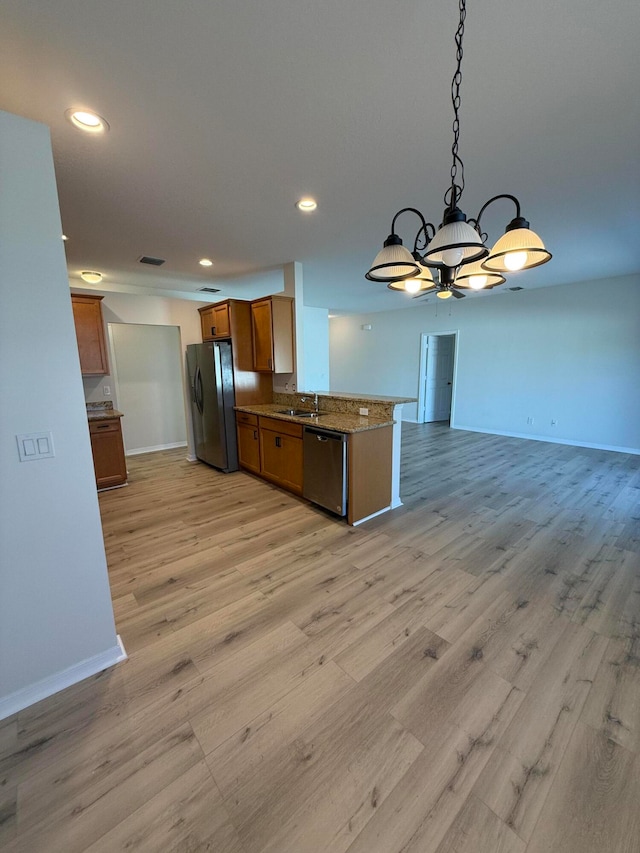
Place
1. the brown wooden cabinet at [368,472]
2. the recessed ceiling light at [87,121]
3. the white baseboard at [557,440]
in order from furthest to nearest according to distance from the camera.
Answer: the white baseboard at [557,440] < the brown wooden cabinet at [368,472] < the recessed ceiling light at [87,121]

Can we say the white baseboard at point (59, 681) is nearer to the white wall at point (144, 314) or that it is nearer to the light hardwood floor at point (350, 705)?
the light hardwood floor at point (350, 705)

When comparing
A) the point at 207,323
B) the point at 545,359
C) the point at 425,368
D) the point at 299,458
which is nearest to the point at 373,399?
the point at 299,458

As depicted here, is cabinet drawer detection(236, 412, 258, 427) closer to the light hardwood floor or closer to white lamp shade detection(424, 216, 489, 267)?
the light hardwood floor

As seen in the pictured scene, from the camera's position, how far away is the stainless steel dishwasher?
10.2ft

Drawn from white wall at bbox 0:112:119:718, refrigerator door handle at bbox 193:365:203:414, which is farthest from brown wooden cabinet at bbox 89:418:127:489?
white wall at bbox 0:112:119:718

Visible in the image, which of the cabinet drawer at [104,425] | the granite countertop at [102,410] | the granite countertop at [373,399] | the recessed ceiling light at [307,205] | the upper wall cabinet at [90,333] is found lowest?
the cabinet drawer at [104,425]

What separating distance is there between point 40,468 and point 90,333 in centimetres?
334

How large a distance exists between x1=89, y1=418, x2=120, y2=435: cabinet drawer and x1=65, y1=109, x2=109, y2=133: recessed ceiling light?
3.01 m

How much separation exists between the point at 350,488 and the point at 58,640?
218 cm

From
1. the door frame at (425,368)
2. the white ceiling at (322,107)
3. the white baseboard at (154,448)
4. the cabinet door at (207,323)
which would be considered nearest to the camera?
the white ceiling at (322,107)

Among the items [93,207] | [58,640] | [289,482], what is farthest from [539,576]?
[93,207]

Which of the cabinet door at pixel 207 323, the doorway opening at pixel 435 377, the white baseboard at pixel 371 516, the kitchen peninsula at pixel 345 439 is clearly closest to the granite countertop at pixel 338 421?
the kitchen peninsula at pixel 345 439

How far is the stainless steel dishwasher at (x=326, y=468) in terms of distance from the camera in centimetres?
310

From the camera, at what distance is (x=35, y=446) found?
58.3 inches
